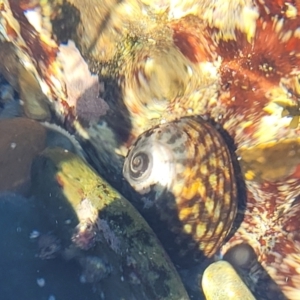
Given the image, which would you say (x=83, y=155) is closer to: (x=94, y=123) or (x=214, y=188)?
(x=94, y=123)

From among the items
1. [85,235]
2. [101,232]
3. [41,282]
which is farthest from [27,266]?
[101,232]

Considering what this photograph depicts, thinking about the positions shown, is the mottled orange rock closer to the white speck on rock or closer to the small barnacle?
the small barnacle

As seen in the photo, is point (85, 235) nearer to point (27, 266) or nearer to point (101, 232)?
point (101, 232)

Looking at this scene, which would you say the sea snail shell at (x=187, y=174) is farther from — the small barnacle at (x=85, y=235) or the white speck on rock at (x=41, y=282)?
the white speck on rock at (x=41, y=282)

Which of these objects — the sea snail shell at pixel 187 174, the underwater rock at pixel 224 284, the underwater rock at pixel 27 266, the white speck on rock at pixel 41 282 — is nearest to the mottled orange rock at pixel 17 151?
the underwater rock at pixel 27 266

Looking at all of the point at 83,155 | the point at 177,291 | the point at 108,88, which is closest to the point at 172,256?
the point at 177,291
